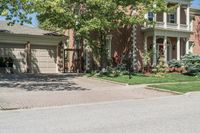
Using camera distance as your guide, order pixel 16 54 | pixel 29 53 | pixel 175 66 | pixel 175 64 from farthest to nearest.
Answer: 1. pixel 175 66
2. pixel 175 64
3. pixel 29 53
4. pixel 16 54

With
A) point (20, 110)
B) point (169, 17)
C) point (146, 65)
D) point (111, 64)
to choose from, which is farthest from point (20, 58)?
point (20, 110)

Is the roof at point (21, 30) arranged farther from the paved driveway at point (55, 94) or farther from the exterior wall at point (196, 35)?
the exterior wall at point (196, 35)

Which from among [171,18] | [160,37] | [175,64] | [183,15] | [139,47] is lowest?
[175,64]

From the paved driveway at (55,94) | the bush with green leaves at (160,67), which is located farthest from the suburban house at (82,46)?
the paved driveway at (55,94)

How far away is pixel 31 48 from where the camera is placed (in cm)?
3353

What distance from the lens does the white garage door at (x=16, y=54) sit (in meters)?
32.2

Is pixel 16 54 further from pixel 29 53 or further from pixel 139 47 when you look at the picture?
pixel 139 47

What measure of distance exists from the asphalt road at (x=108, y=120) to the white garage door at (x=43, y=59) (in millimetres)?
19356

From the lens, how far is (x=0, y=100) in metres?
16.4

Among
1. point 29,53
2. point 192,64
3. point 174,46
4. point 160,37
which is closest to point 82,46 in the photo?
point 29,53

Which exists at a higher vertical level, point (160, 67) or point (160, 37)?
point (160, 37)

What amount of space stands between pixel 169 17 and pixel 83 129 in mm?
30335

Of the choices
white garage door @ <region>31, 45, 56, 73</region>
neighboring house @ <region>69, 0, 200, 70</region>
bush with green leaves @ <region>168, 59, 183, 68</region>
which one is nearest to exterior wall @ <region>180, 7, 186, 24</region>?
neighboring house @ <region>69, 0, 200, 70</region>

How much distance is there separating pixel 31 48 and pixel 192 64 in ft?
43.2
